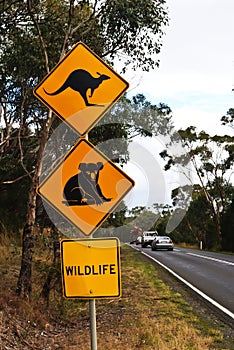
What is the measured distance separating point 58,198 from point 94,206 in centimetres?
31

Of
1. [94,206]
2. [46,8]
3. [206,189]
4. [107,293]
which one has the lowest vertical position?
[107,293]

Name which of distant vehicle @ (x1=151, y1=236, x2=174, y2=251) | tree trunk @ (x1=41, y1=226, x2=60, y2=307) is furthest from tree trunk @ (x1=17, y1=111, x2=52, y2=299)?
distant vehicle @ (x1=151, y1=236, x2=174, y2=251)

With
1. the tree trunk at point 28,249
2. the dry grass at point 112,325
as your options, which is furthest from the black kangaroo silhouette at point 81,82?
the tree trunk at point 28,249

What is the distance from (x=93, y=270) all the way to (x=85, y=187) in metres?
0.68

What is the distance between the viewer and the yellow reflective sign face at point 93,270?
390cm

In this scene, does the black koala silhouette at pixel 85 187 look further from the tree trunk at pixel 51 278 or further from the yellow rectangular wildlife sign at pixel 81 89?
the tree trunk at pixel 51 278

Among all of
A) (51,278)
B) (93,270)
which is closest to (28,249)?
(51,278)

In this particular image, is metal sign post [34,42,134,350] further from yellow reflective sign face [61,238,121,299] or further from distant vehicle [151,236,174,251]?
distant vehicle [151,236,174,251]

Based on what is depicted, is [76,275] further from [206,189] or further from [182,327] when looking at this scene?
[206,189]

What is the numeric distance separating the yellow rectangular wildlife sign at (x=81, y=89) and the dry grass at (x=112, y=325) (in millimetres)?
3504

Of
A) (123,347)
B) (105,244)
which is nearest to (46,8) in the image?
(123,347)

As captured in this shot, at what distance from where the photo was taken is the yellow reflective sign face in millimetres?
3896

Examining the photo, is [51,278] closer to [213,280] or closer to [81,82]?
[81,82]

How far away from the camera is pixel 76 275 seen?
3916 millimetres
